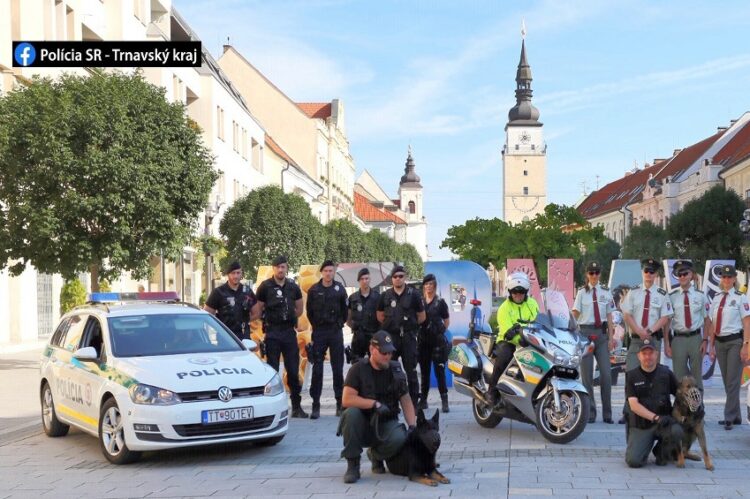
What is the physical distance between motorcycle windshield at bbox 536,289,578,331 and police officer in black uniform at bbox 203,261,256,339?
13.4 feet

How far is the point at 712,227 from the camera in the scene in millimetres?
54281

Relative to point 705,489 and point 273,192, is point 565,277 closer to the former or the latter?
point 705,489

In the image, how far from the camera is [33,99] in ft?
62.5

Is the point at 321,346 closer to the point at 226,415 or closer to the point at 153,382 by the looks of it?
the point at 226,415

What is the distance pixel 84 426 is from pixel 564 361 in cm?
496

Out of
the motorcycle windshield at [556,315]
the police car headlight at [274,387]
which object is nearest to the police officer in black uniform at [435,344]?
the motorcycle windshield at [556,315]

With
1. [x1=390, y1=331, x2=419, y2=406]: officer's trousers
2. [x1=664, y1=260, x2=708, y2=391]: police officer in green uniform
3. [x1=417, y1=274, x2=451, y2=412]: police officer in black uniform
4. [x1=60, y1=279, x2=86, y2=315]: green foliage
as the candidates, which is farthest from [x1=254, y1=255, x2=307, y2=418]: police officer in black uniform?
[x1=60, y1=279, x2=86, y2=315]: green foliage

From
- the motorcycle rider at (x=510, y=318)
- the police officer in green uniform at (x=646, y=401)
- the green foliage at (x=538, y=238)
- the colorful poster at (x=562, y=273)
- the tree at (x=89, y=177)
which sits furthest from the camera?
the green foliage at (x=538, y=238)

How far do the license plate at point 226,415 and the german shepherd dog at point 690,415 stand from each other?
3.91 meters

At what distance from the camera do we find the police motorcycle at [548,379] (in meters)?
9.61

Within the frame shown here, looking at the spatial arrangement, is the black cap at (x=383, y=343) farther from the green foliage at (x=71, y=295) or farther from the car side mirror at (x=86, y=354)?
the green foliage at (x=71, y=295)

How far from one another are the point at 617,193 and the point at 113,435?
107 m

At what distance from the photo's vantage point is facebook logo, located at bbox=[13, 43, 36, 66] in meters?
24.0

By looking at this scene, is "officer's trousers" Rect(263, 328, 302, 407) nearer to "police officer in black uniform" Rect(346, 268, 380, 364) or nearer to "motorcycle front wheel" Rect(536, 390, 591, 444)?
"police officer in black uniform" Rect(346, 268, 380, 364)
